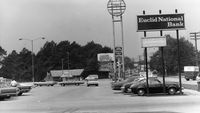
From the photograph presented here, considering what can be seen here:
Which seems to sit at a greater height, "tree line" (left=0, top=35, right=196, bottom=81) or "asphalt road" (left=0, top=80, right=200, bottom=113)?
"tree line" (left=0, top=35, right=196, bottom=81)

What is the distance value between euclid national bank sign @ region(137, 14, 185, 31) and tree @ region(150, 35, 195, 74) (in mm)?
97343

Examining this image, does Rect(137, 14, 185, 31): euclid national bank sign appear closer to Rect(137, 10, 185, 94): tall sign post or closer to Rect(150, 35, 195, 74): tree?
Rect(137, 10, 185, 94): tall sign post

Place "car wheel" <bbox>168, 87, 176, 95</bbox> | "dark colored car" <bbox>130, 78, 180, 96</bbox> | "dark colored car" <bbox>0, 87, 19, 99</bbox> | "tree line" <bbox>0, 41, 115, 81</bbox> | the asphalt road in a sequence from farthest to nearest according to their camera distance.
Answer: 1. "tree line" <bbox>0, 41, 115, 81</bbox>
2. "dark colored car" <bbox>130, 78, 180, 96</bbox>
3. "car wheel" <bbox>168, 87, 176, 95</bbox>
4. "dark colored car" <bbox>0, 87, 19, 99</bbox>
5. the asphalt road

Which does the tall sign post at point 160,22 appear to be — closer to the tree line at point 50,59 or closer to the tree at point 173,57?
the tree at point 173,57

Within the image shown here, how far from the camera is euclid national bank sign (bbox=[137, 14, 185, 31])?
33.5 metres

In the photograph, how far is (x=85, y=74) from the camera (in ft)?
554

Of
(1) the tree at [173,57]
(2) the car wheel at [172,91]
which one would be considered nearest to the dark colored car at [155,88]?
(2) the car wheel at [172,91]

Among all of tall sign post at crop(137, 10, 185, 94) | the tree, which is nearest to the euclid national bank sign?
tall sign post at crop(137, 10, 185, 94)

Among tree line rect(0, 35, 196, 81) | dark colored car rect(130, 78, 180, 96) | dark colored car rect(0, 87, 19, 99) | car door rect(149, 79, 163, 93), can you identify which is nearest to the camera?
dark colored car rect(0, 87, 19, 99)

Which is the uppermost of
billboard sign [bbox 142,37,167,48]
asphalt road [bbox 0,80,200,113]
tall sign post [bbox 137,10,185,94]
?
tall sign post [bbox 137,10,185,94]

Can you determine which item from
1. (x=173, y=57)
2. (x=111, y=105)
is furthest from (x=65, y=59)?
(x=111, y=105)

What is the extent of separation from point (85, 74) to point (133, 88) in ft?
445

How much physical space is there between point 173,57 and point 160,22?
10554cm

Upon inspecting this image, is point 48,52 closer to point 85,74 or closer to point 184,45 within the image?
point 85,74
